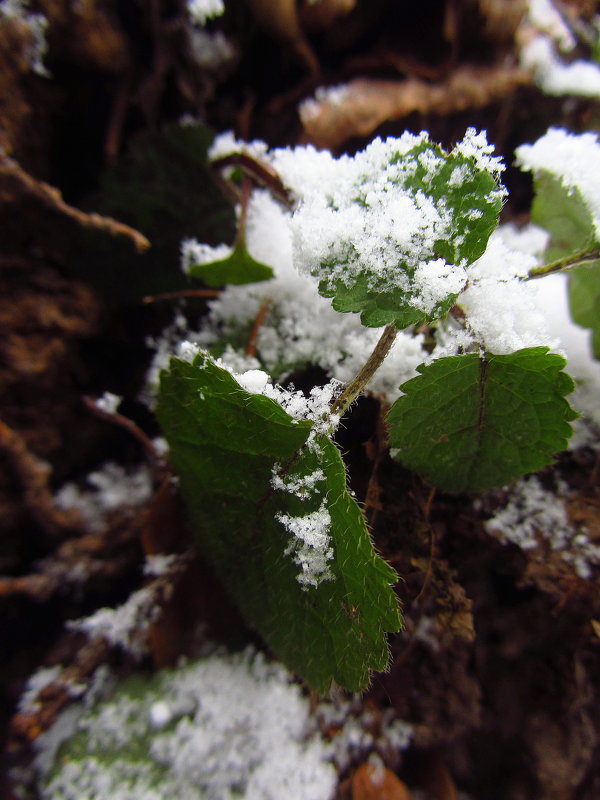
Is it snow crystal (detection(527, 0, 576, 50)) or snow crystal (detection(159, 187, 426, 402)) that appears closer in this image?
snow crystal (detection(159, 187, 426, 402))

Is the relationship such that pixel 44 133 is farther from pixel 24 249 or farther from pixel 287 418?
pixel 287 418

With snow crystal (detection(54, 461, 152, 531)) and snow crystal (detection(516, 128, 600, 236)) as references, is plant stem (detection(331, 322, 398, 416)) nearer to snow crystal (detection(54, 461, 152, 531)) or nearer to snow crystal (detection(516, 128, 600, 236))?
snow crystal (detection(516, 128, 600, 236))

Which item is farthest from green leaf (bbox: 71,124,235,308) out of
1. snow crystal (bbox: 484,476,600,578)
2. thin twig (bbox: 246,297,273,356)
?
snow crystal (bbox: 484,476,600,578)

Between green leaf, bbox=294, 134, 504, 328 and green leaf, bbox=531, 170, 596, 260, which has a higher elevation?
green leaf, bbox=531, 170, 596, 260

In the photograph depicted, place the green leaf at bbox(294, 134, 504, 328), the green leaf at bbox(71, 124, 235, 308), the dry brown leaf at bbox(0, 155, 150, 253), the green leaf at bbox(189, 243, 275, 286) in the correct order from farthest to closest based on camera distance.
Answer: the green leaf at bbox(71, 124, 235, 308) → the dry brown leaf at bbox(0, 155, 150, 253) → the green leaf at bbox(189, 243, 275, 286) → the green leaf at bbox(294, 134, 504, 328)

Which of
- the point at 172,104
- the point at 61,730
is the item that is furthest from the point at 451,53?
the point at 61,730

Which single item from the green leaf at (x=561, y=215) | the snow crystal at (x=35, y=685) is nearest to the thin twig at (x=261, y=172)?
the green leaf at (x=561, y=215)

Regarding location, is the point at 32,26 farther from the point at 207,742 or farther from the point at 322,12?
the point at 207,742
